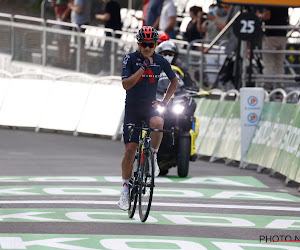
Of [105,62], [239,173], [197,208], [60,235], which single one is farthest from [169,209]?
[105,62]

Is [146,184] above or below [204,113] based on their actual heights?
above

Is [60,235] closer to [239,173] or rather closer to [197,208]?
[197,208]

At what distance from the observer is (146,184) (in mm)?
10312

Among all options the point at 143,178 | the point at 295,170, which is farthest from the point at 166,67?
the point at 295,170

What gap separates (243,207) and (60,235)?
11.0ft

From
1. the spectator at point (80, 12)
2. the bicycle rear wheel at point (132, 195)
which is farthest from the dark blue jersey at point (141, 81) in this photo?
the spectator at point (80, 12)

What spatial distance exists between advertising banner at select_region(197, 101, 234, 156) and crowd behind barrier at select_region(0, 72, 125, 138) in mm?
4179

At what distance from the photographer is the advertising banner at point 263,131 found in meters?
16.9

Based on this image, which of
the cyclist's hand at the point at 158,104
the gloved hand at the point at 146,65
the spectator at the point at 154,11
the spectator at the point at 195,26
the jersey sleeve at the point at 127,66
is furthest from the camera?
the spectator at the point at 195,26

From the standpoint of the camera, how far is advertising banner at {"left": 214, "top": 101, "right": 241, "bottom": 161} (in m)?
18.1

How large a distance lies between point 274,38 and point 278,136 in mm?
5509

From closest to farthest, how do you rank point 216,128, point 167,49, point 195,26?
1. point 167,49
2. point 216,128
3. point 195,26

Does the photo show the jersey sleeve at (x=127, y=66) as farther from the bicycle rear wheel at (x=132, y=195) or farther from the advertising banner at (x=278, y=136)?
the advertising banner at (x=278, y=136)

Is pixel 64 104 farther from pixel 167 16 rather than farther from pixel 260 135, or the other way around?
pixel 260 135
